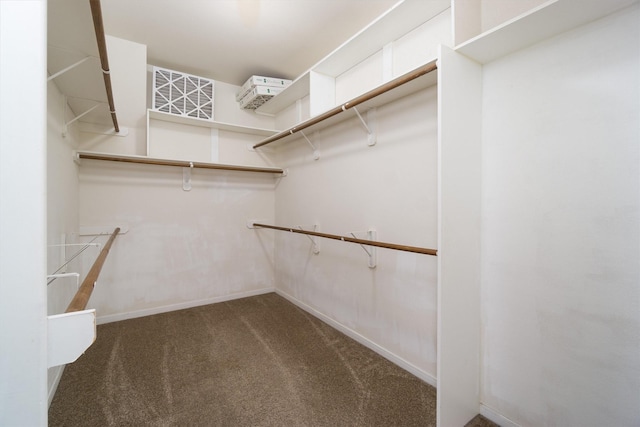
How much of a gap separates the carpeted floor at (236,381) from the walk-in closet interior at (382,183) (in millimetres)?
98

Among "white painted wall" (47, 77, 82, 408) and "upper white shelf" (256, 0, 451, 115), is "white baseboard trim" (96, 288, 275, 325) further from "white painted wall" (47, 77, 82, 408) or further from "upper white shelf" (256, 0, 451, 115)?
"upper white shelf" (256, 0, 451, 115)

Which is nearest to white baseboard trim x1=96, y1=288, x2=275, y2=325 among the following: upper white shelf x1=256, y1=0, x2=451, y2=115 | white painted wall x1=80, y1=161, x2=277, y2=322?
white painted wall x1=80, y1=161, x2=277, y2=322

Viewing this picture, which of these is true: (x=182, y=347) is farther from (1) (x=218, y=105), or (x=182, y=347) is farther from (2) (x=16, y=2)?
(1) (x=218, y=105)

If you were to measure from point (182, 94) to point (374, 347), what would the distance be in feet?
9.38

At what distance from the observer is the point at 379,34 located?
183 cm

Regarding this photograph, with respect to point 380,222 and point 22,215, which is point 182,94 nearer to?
point 380,222

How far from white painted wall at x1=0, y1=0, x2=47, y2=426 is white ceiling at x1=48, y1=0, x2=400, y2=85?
37.6 inches

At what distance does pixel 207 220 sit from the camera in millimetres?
3070

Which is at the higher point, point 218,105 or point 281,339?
point 218,105

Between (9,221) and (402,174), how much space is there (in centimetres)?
178

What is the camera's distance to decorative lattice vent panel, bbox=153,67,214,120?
2633 mm

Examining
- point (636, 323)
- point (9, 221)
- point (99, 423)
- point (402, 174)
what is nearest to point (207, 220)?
point (99, 423)

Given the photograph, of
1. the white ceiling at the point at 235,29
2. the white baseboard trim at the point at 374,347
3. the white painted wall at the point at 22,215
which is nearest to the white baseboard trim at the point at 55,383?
the white painted wall at the point at 22,215

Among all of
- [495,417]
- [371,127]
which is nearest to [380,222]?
[371,127]
